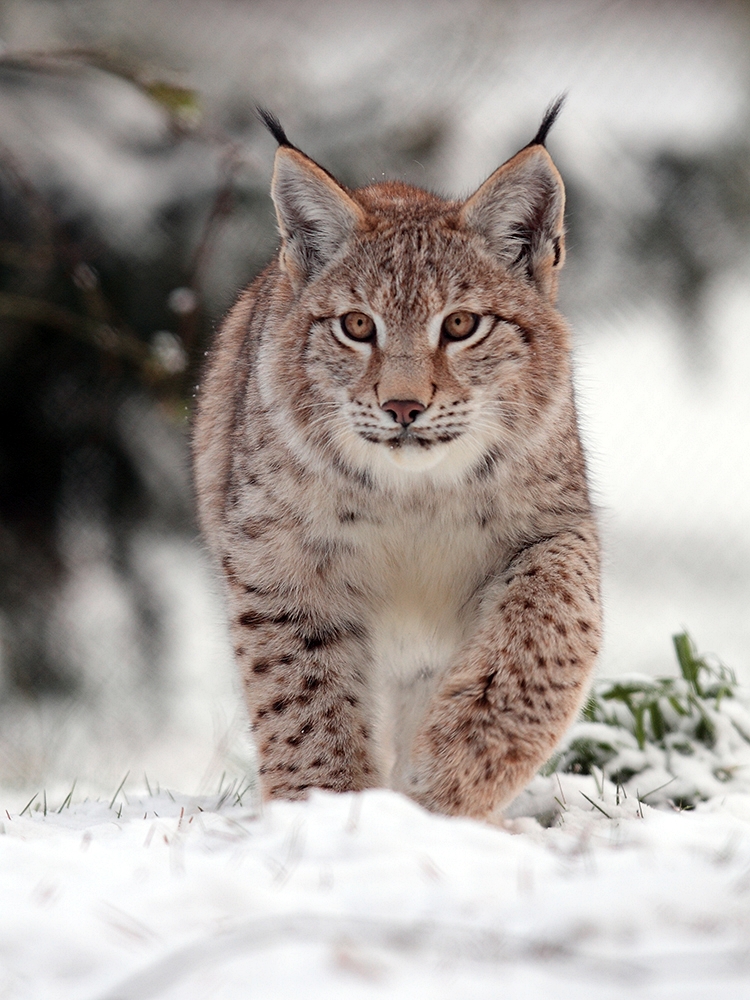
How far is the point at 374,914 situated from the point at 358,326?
5.44ft

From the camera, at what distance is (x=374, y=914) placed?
1373mm

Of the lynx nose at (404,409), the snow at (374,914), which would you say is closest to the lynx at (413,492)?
the lynx nose at (404,409)

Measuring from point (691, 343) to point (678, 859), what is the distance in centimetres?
378

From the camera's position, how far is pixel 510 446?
9.01 ft

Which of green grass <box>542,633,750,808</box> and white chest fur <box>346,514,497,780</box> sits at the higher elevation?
white chest fur <box>346,514,497,780</box>

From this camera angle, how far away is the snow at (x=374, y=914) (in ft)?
4.01

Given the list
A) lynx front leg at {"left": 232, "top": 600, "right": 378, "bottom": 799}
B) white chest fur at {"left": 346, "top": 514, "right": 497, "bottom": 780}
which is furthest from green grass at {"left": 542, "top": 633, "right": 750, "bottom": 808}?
lynx front leg at {"left": 232, "top": 600, "right": 378, "bottom": 799}

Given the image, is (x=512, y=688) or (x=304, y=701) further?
(x=304, y=701)

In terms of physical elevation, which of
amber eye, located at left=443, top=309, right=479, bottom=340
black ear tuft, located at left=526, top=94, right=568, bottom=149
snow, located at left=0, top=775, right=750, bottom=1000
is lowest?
snow, located at left=0, top=775, right=750, bottom=1000

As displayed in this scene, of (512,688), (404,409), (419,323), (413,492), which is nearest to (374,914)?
(512,688)

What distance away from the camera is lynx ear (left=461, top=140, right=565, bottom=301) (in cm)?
283

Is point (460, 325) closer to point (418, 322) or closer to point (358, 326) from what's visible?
point (418, 322)

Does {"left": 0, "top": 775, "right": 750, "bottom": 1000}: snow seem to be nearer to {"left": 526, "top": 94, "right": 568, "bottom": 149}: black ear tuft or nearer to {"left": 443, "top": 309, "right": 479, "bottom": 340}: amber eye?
{"left": 443, "top": 309, "right": 479, "bottom": 340}: amber eye

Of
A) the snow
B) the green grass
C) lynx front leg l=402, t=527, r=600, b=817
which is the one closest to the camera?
the snow
